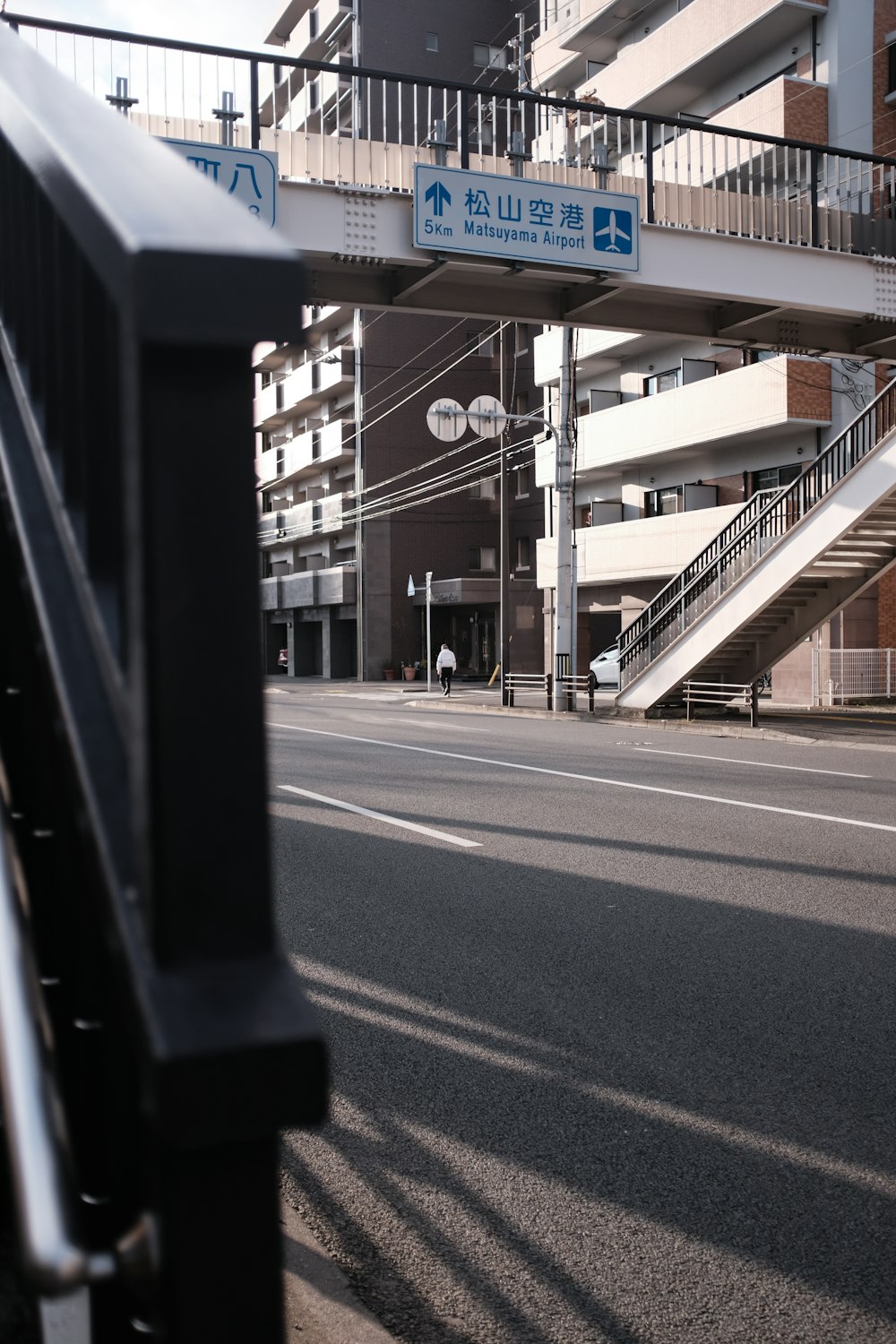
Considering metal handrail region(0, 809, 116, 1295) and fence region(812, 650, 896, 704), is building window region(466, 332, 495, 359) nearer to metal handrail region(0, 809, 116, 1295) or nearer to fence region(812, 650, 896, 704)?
fence region(812, 650, 896, 704)

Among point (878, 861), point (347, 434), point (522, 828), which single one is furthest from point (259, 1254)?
point (347, 434)

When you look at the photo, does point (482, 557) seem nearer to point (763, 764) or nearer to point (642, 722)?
point (642, 722)

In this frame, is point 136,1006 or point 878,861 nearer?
point 136,1006

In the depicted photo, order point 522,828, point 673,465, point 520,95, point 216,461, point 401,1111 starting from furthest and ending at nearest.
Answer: point 673,465, point 520,95, point 522,828, point 401,1111, point 216,461

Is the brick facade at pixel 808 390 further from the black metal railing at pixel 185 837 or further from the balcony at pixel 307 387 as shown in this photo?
the black metal railing at pixel 185 837

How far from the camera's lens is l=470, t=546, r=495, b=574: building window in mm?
50344

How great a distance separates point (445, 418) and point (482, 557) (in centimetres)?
2615

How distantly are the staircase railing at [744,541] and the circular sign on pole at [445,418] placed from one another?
18.0ft

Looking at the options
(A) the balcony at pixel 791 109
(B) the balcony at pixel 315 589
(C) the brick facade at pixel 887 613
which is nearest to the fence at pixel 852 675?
(C) the brick facade at pixel 887 613

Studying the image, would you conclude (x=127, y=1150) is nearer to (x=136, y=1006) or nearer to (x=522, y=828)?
(x=136, y=1006)

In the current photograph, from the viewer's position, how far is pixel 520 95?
11672mm

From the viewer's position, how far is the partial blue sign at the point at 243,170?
36.5 ft

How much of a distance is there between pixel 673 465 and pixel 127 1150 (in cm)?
3260

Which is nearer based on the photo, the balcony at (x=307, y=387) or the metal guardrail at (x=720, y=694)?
the metal guardrail at (x=720, y=694)
